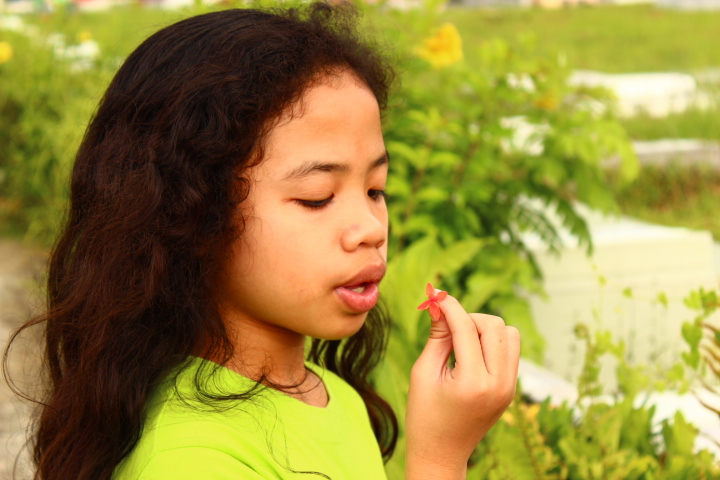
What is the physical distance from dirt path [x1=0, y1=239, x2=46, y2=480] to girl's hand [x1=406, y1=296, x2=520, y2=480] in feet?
5.14

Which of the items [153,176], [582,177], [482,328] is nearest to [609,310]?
[582,177]

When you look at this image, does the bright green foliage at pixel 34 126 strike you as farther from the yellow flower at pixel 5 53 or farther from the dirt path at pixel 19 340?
the dirt path at pixel 19 340

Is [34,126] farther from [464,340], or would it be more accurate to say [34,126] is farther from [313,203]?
[464,340]

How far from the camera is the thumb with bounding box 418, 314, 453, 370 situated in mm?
1290

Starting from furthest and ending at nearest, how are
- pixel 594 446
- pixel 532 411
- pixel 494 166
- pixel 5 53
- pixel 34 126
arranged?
1. pixel 5 53
2. pixel 34 126
3. pixel 494 166
4. pixel 532 411
5. pixel 594 446

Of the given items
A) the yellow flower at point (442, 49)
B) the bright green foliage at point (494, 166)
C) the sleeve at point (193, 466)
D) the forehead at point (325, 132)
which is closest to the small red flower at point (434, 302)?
the forehead at point (325, 132)

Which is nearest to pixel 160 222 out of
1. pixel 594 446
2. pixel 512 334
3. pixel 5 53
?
pixel 512 334

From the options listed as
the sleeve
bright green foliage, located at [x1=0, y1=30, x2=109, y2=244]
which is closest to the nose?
the sleeve

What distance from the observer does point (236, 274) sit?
51.4 inches

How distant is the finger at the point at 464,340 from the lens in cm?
125

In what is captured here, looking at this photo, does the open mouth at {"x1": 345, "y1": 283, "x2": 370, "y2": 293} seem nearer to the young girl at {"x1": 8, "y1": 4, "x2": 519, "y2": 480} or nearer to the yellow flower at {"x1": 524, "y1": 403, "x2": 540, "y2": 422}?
the young girl at {"x1": 8, "y1": 4, "x2": 519, "y2": 480}

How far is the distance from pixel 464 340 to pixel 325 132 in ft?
1.31

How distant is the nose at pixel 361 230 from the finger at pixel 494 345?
219mm

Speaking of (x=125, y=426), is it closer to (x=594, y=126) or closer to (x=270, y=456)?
(x=270, y=456)
